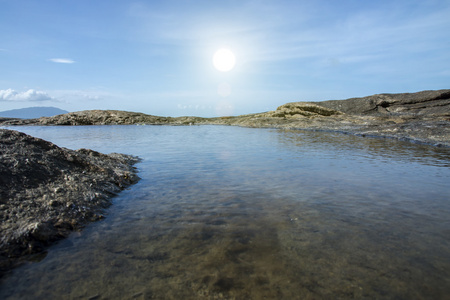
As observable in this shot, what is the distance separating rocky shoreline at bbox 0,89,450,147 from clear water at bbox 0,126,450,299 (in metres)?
12.6

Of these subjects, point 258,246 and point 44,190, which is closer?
point 258,246

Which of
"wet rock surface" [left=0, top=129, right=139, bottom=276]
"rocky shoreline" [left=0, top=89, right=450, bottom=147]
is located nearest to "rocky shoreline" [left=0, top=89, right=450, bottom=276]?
"wet rock surface" [left=0, top=129, right=139, bottom=276]

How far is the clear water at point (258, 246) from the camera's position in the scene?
2.57m

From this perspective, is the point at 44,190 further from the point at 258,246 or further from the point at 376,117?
the point at 376,117

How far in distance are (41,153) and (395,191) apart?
814 cm

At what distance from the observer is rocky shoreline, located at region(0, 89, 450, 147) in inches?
707

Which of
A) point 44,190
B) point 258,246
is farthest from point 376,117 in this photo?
point 44,190

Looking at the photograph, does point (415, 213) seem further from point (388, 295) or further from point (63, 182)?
point (63, 182)

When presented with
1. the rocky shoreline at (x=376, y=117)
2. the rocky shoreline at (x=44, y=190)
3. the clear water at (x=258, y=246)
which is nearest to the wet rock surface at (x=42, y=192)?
the rocky shoreline at (x=44, y=190)

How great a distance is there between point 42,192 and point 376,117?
2914cm

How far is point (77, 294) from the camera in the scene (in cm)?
249

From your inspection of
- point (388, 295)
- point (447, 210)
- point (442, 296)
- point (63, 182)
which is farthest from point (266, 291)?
point (63, 182)

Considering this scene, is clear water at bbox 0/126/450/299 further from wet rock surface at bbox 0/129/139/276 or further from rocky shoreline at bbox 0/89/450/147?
rocky shoreline at bbox 0/89/450/147

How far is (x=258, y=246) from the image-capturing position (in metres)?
3.39
